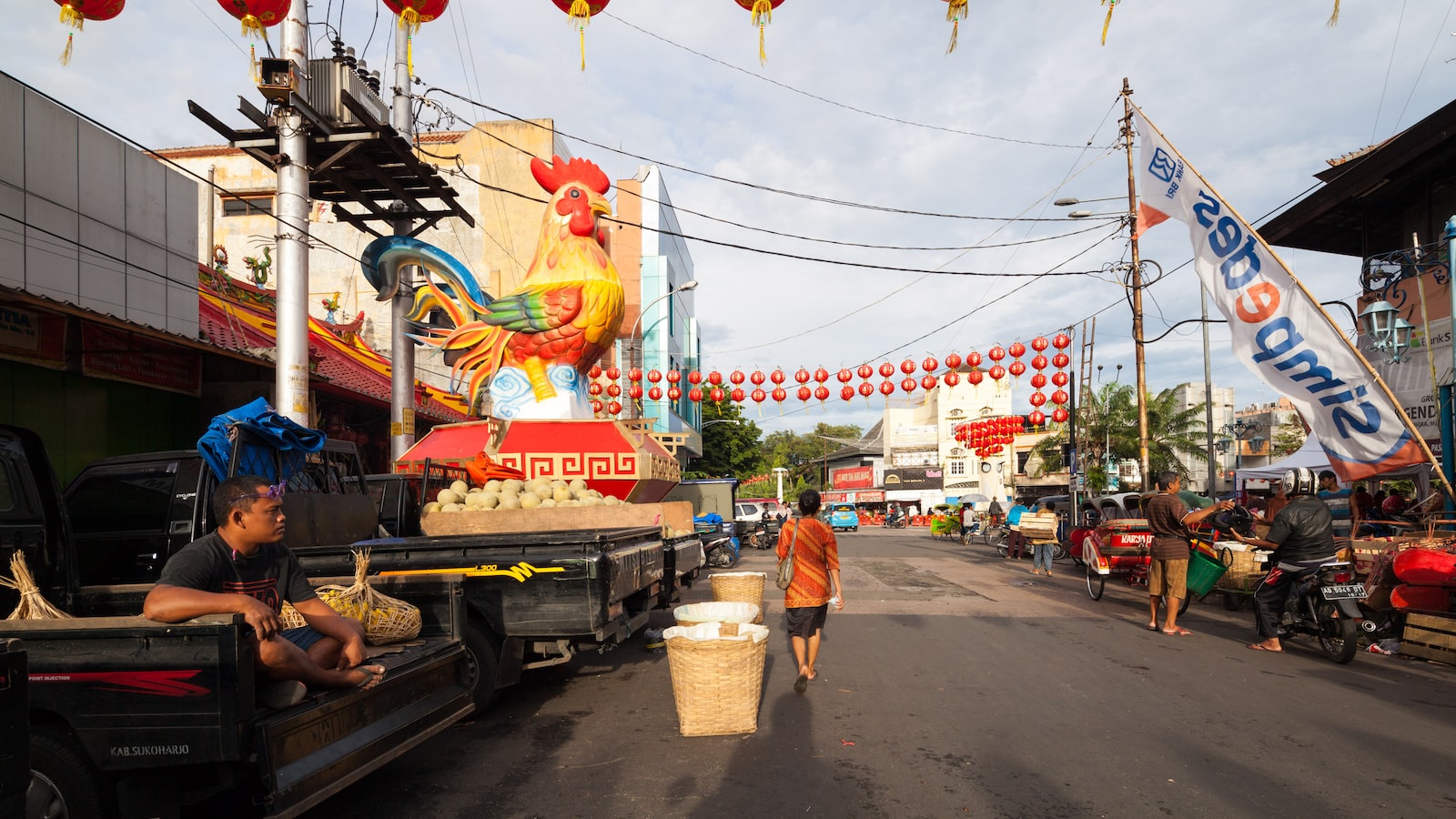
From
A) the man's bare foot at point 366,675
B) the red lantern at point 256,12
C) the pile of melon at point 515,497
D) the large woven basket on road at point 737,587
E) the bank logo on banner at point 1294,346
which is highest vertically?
the red lantern at point 256,12

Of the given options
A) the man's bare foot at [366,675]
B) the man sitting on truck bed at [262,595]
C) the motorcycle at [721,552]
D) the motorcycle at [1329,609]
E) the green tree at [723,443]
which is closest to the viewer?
the man sitting on truck bed at [262,595]

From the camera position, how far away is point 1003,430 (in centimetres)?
2952

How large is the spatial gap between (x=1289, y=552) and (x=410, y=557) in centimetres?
851

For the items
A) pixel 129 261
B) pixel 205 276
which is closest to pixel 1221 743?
pixel 129 261

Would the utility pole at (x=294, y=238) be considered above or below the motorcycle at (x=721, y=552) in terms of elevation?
above

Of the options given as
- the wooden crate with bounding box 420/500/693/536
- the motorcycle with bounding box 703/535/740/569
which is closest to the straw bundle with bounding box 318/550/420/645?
the wooden crate with bounding box 420/500/693/536

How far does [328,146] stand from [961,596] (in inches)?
457

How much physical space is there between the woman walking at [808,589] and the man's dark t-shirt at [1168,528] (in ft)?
15.5

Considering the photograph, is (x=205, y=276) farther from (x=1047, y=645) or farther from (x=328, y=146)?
(x=1047, y=645)

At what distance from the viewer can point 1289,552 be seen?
887 centimetres

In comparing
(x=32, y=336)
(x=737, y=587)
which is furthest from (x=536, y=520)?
(x=32, y=336)

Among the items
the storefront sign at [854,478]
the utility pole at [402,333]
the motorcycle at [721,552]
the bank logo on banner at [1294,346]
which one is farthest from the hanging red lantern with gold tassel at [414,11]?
the storefront sign at [854,478]

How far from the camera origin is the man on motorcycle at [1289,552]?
873 centimetres

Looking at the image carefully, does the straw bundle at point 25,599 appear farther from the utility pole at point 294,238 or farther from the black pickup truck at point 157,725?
the utility pole at point 294,238
